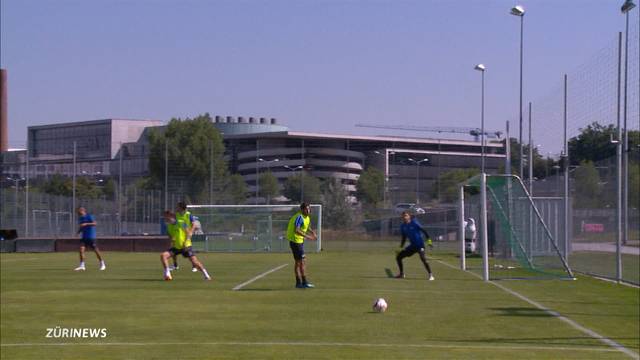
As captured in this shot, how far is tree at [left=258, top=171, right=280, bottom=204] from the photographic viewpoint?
64.0 m

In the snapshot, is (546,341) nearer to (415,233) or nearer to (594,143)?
(415,233)

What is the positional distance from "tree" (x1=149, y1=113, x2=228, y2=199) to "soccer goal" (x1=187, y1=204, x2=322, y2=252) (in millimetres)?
4915

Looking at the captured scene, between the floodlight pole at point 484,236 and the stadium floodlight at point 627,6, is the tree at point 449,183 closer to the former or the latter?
the floodlight pole at point 484,236

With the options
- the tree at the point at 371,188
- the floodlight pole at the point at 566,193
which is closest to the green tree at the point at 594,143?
the floodlight pole at the point at 566,193

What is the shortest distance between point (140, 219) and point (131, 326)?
41070 mm

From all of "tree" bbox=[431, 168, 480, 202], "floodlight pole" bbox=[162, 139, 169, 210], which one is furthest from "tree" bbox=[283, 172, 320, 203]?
"tree" bbox=[431, 168, 480, 202]

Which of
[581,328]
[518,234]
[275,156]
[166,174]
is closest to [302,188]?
[166,174]

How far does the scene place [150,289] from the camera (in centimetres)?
2066

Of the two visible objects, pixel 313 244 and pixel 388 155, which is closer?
pixel 313 244

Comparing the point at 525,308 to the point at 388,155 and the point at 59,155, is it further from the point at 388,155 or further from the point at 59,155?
the point at 388,155

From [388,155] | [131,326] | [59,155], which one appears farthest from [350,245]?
[131,326]

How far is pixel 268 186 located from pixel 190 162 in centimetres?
847

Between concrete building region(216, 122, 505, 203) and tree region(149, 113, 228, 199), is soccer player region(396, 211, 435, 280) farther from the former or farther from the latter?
concrete building region(216, 122, 505, 203)

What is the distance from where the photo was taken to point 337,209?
5775 cm
